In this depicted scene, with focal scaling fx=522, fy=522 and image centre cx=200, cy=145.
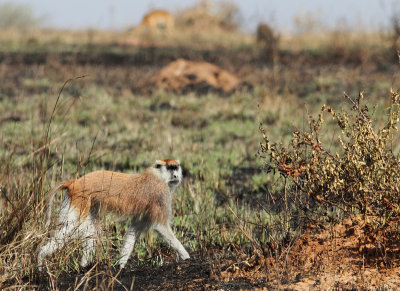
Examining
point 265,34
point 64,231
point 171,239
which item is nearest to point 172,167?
point 171,239

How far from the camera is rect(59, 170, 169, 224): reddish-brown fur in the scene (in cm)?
390

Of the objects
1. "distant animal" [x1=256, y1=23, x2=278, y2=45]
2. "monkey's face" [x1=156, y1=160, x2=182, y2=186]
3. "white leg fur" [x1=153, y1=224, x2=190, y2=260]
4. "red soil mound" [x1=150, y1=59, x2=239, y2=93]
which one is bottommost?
"white leg fur" [x1=153, y1=224, x2=190, y2=260]

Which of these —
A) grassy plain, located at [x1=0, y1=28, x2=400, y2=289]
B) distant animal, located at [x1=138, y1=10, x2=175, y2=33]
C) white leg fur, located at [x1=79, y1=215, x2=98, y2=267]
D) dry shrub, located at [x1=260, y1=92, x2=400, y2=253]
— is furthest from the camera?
distant animal, located at [x1=138, y1=10, x2=175, y2=33]

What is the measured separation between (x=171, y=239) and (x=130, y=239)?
32 cm

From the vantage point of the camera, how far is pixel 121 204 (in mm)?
4004

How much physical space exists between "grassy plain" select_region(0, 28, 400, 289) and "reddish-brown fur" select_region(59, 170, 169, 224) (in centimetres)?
15

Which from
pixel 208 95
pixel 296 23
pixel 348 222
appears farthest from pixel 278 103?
pixel 296 23

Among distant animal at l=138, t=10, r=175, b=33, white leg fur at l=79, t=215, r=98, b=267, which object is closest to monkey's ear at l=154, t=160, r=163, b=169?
white leg fur at l=79, t=215, r=98, b=267

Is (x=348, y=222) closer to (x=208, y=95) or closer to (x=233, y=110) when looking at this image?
(x=233, y=110)

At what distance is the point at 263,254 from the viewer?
11.5 feet

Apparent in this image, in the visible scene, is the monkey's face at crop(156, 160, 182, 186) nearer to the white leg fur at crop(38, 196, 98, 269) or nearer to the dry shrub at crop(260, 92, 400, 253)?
the white leg fur at crop(38, 196, 98, 269)

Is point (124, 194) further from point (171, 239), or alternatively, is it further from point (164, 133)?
point (164, 133)

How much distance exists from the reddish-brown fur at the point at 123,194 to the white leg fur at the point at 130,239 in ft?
0.27

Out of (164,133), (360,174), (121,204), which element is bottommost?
(164,133)
